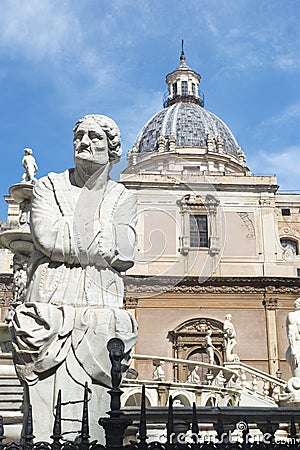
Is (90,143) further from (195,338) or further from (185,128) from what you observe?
(185,128)

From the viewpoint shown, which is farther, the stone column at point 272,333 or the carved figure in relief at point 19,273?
the stone column at point 272,333

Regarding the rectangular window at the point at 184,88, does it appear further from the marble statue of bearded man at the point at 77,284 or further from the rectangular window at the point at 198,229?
the marble statue of bearded man at the point at 77,284

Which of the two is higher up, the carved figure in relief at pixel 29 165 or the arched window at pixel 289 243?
the arched window at pixel 289 243

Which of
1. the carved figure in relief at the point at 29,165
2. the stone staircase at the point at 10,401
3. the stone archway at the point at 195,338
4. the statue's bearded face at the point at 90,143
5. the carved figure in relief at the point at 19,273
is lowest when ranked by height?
the stone staircase at the point at 10,401

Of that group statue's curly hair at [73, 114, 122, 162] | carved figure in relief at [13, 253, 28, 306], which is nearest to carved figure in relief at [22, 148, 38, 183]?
carved figure in relief at [13, 253, 28, 306]

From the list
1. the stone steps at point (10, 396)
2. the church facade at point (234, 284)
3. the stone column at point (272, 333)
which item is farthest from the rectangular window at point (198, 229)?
the stone steps at point (10, 396)

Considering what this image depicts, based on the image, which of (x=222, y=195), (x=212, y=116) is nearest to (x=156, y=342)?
(x=222, y=195)

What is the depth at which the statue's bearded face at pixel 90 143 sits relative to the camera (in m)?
3.61

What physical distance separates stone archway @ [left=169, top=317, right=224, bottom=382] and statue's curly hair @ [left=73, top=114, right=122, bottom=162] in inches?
929

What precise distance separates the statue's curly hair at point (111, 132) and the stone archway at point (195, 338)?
23590mm

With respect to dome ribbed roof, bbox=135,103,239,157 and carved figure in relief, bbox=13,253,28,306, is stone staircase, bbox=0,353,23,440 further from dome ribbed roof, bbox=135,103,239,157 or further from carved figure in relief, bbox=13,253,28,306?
dome ribbed roof, bbox=135,103,239,157

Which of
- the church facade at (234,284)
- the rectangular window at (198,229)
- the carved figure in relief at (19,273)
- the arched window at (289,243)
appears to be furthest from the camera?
the arched window at (289,243)

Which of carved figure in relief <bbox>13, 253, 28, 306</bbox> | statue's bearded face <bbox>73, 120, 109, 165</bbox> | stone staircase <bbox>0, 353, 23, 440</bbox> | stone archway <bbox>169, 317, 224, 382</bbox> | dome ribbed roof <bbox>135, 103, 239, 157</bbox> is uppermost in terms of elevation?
dome ribbed roof <bbox>135, 103, 239, 157</bbox>

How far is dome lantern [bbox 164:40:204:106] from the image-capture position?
4478 cm
